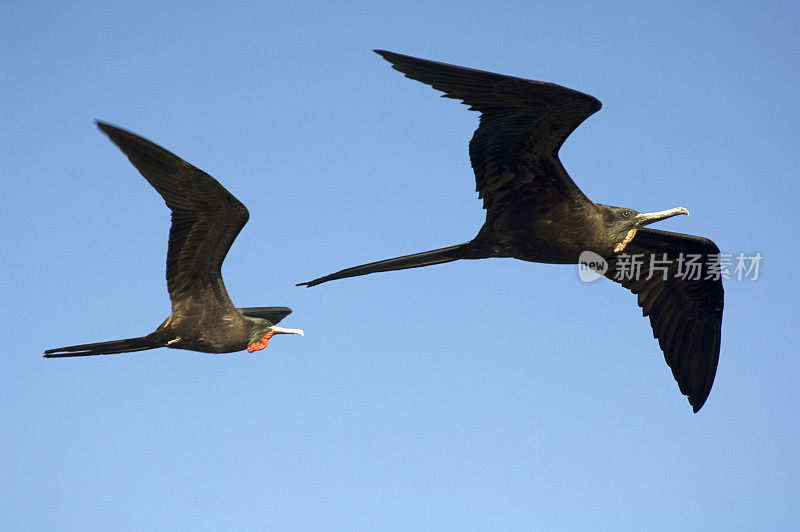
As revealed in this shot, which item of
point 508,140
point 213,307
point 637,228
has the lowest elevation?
point 213,307

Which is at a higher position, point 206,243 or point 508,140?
point 508,140

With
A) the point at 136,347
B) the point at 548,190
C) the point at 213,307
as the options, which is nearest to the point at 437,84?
the point at 548,190

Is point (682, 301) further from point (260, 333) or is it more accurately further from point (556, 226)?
point (260, 333)

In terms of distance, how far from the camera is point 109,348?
8562 millimetres

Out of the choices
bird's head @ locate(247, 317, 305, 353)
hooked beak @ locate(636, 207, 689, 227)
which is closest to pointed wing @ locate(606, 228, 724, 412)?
hooked beak @ locate(636, 207, 689, 227)

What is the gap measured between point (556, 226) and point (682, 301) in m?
2.35

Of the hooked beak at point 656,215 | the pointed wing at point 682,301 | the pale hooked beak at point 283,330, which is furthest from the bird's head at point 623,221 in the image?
the pale hooked beak at point 283,330

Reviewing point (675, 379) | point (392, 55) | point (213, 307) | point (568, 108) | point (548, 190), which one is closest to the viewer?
point (392, 55)

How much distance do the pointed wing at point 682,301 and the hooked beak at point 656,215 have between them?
39.8 inches

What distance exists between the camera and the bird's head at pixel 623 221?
8.38m

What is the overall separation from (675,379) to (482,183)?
10.4 ft

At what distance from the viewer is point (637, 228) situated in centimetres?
848

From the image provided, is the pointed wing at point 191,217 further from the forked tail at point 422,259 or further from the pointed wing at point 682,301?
the pointed wing at point 682,301

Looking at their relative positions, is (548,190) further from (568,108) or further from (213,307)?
(213,307)
